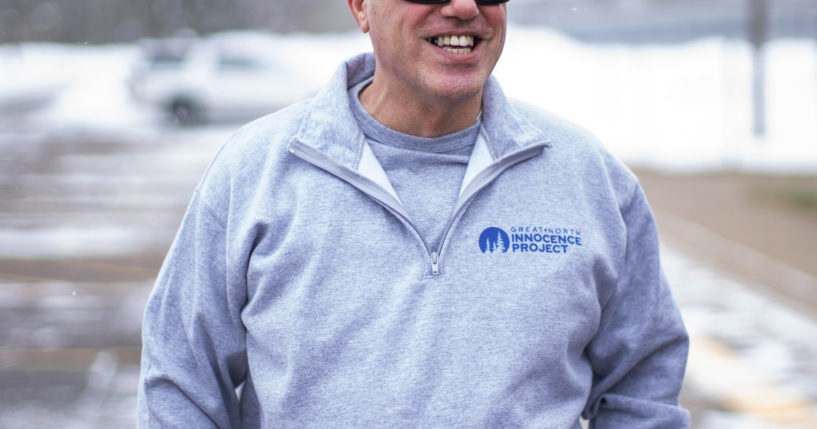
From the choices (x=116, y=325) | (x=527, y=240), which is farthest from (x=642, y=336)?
(x=116, y=325)

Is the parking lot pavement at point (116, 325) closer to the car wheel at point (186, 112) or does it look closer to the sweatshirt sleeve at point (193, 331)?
the sweatshirt sleeve at point (193, 331)

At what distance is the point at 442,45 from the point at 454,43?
0.03m

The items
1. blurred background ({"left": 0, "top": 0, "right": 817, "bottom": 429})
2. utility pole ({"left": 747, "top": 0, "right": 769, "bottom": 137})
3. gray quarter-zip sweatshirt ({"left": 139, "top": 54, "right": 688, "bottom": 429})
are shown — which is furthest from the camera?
utility pole ({"left": 747, "top": 0, "right": 769, "bottom": 137})

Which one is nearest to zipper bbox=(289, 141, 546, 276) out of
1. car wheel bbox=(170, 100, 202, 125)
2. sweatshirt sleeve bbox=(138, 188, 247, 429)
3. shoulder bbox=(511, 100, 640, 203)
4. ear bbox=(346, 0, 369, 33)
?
shoulder bbox=(511, 100, 640, 203)

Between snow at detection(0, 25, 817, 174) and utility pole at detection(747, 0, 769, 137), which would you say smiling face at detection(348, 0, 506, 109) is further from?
utility pole at detection(747, 0, 769, 137)

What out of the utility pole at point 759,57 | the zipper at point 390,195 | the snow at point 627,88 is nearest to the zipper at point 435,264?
the zipper at point 390,195

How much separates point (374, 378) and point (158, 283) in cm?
53

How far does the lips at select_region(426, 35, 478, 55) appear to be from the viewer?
6.38 feet

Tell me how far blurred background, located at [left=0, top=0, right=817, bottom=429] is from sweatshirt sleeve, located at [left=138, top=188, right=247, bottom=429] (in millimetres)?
3010

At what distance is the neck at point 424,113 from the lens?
1.99 metres

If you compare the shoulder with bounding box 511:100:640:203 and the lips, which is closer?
the lips

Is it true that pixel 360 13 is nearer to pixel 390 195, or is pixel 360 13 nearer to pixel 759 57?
pixel 390 195

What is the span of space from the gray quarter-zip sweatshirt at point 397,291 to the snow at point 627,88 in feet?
38.1

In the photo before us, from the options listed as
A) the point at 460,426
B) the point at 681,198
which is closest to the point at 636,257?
the point at 460,426
